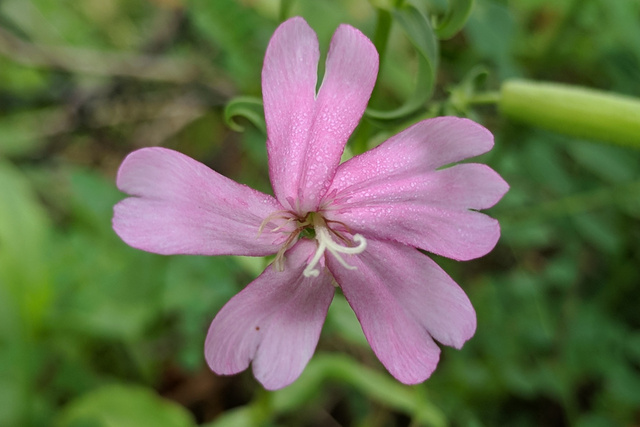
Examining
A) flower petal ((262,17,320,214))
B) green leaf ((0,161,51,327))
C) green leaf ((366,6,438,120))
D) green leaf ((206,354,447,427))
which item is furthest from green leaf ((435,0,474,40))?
green leaf ((0,161,51,327))

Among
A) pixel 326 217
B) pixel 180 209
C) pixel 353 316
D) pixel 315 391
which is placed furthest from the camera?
pixel 315 391

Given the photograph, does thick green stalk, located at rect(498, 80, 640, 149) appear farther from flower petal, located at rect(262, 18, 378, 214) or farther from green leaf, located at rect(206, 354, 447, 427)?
green leaf, located at rect(206, 354, 447, 427)

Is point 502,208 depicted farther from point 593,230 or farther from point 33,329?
point 33,329

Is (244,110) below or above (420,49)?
below

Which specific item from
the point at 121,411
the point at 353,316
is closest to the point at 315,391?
the point at 353,316

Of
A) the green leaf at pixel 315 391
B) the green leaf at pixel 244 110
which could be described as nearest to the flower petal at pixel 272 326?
the green leaf at pixel 244 110

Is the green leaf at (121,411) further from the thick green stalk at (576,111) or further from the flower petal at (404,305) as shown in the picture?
the thick green stalk at (576,111)

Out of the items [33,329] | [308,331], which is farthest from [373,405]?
[308,331]

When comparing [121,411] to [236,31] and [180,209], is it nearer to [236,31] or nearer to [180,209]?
[180,209]

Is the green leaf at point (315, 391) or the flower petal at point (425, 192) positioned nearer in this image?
the flower petal at point (425, 192)
